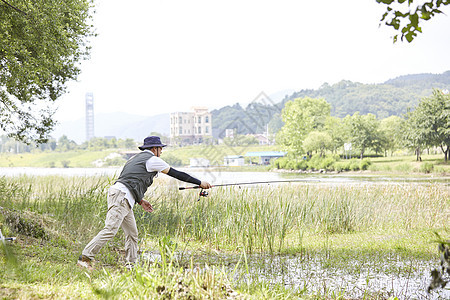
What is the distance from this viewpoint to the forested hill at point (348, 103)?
10119 centimetres

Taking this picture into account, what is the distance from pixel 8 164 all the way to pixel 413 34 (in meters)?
89.3

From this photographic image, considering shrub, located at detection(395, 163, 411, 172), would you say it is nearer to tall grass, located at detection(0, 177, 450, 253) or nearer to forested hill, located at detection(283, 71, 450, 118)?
tall grass, located at detection(0, 177, 450, 253)

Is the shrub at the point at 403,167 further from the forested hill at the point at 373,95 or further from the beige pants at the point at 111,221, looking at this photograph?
the forested hill at the point at 373,95

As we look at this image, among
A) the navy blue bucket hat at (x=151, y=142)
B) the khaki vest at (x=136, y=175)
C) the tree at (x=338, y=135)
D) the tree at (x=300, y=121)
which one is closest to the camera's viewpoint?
the khaki vest at (x=136, y=175)

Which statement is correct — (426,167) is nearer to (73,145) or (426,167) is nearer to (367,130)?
(367,130)

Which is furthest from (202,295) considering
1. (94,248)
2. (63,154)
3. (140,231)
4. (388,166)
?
(63,154)

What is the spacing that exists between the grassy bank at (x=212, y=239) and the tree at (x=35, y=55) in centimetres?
268

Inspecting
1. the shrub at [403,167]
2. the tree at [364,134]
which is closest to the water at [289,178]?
the shrub at [403,167]

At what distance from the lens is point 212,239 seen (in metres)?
7.53

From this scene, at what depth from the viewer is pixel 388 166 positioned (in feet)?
149

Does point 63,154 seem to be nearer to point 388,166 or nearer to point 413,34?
point 388,166

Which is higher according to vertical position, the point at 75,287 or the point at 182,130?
the point at 182,130

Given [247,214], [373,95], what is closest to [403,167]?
[247,214]

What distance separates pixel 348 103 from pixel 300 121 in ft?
198
